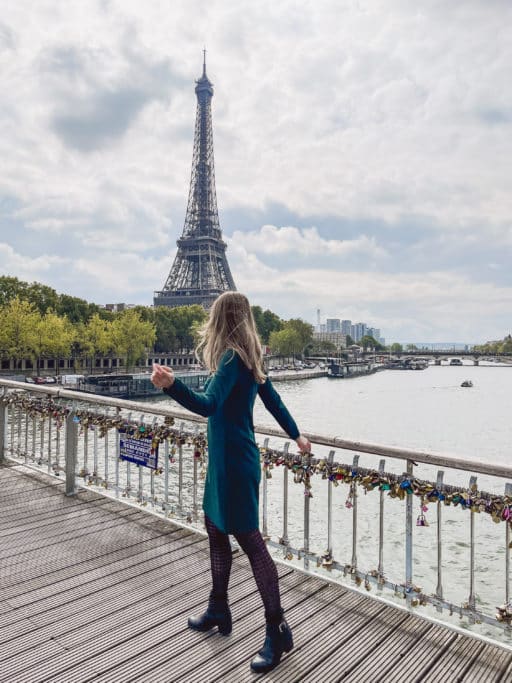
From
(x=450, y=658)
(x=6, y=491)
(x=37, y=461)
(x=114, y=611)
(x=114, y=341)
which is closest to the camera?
(x=450, y=658)

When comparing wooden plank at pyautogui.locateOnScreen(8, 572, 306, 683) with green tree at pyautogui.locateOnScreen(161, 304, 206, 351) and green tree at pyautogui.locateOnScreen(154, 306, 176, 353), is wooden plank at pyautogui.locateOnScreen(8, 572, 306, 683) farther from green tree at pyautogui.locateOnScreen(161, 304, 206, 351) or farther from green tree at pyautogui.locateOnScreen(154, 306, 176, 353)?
green tree at pyautogui.locateOnScreen(161, 304, 206, 351)

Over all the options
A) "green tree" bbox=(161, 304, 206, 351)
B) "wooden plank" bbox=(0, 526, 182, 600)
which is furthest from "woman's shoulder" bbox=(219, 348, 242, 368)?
"green tree" bbox=(161, 304, 206, 351)

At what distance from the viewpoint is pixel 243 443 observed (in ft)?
9.68

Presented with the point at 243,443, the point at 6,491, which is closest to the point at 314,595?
the point at 243,443

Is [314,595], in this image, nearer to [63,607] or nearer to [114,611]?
[114,611]

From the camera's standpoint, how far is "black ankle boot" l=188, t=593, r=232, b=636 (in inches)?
133

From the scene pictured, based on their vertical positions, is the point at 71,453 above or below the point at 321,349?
below

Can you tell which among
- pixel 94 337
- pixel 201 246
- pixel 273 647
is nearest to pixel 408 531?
pixel 273 647

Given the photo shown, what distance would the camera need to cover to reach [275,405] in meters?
3.23

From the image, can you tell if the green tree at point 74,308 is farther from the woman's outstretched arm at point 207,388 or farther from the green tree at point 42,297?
the woman's outstretched arm at point 207,388

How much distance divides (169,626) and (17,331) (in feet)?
178

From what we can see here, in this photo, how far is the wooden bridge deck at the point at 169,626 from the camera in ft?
9.95

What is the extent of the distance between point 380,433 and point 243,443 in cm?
3490

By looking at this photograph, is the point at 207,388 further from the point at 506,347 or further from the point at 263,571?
the point at 506,347
